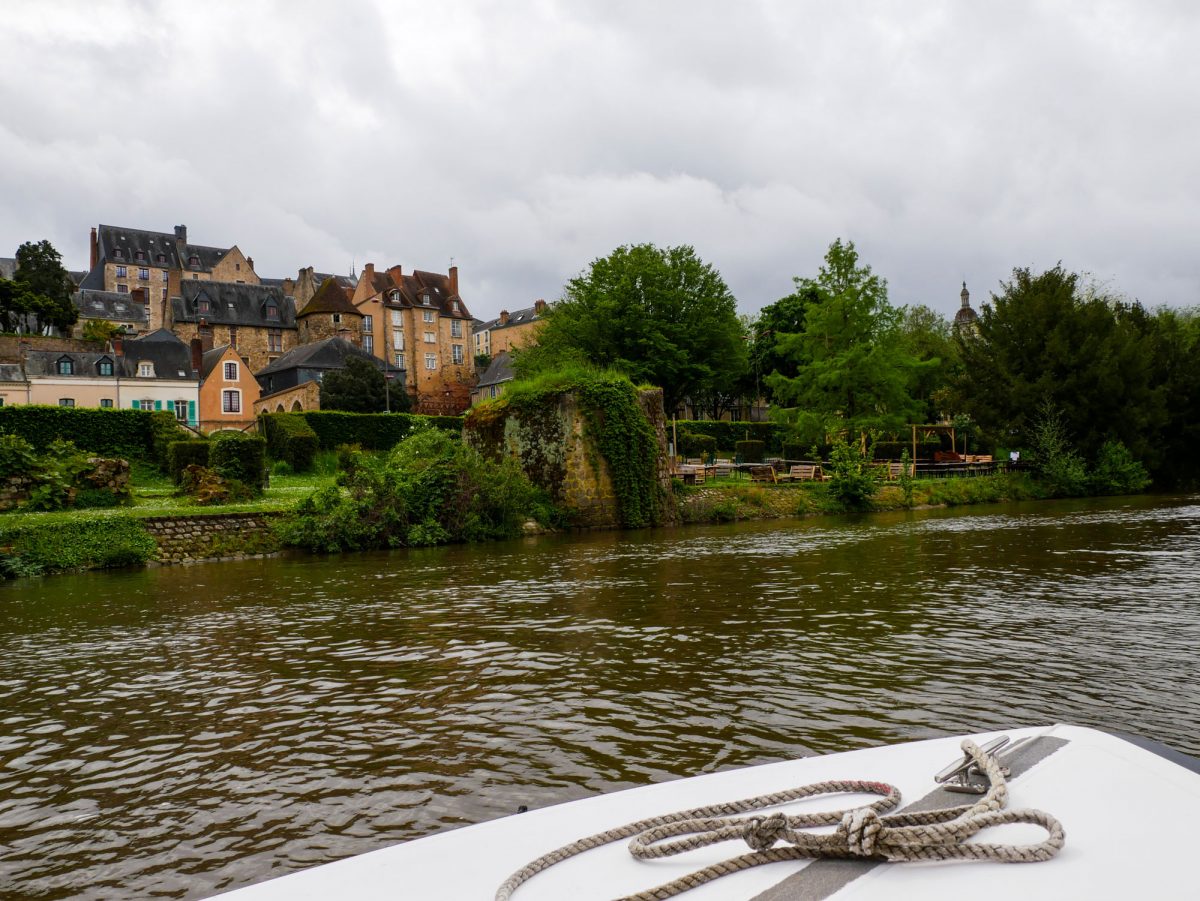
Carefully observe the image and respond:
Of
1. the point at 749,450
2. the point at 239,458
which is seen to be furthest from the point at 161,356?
the point at 749,450

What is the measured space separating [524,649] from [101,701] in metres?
3.43

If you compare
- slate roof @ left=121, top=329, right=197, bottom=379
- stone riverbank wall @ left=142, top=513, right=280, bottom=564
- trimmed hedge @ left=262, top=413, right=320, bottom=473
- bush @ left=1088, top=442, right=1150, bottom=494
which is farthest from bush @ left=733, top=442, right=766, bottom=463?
slate roof @ left=121, top=329, right=197, bottom=379

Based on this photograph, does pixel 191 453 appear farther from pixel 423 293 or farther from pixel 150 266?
pixel 150 266

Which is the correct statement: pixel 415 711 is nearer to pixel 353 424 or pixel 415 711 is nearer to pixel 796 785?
pixel 796 785

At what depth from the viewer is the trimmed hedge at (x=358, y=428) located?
39031 millimetres

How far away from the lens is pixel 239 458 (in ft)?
76.6

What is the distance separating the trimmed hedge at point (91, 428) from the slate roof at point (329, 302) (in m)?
43.5

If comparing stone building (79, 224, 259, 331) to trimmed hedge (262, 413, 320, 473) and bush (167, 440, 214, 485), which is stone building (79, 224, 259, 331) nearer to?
trimmed hedge (262, 413, 320, 473)

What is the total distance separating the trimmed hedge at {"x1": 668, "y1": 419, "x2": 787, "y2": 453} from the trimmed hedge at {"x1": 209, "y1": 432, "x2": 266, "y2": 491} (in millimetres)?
26541

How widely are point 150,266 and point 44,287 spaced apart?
25.9 m

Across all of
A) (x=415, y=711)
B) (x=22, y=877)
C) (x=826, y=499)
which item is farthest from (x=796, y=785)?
(x=826, y=499)

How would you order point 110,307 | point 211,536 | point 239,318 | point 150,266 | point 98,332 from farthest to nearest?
point 150,266, point 110,307, point 239,318, point 98,332, point 211,536

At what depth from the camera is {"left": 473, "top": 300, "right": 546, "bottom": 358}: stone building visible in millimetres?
95588

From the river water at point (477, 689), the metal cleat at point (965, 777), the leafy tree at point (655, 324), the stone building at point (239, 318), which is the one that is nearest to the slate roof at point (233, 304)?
the stone building at point (239, 318)
